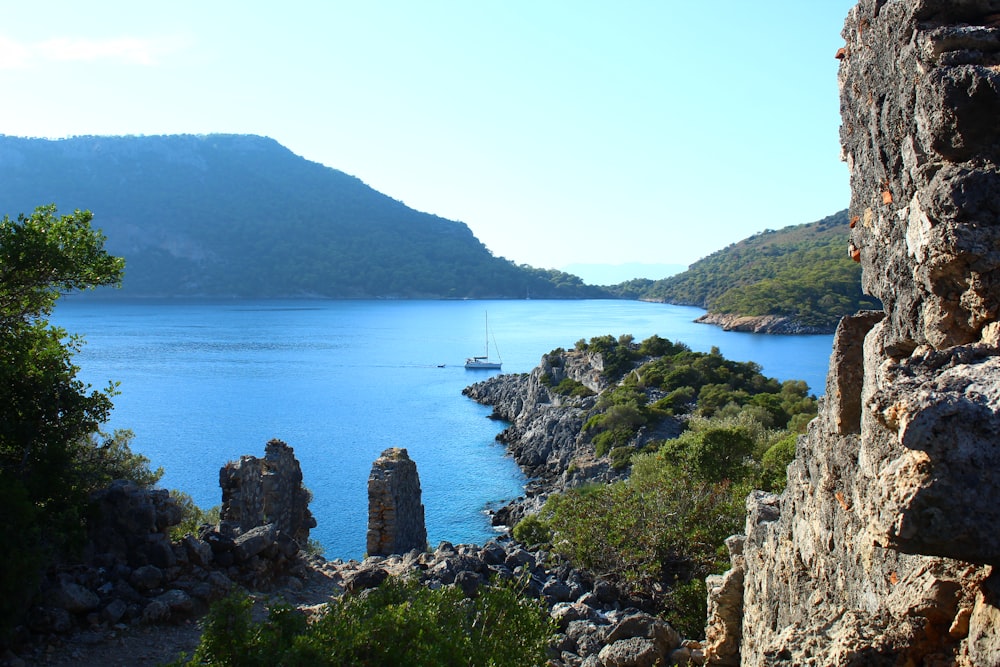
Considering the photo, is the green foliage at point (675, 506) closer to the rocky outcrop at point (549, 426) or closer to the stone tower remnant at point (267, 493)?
the rocky outcrop at point (549, 426)

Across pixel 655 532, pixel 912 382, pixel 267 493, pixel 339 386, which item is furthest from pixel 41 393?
pixel 339 386

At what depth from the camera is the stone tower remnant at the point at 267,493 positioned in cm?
2244

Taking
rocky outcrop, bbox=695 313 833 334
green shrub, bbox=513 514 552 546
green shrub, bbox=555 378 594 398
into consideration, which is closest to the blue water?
rocky outcrop, bbox=695 313 833 334

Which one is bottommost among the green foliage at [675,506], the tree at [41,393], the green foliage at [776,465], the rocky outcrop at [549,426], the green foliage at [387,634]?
the rocky outcrop at [549,426]

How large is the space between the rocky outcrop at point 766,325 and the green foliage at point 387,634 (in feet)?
422

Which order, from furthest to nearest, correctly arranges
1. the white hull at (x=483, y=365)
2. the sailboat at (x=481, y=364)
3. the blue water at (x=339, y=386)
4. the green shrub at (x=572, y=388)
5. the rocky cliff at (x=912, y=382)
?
the sailboat at (x=481, y=364) → the white hull at (x=483, y=365) → the green shrub at (x=572, y=388) → the blue water at (x=339, y=386) → the rocky cliff at (x=912, y=382)

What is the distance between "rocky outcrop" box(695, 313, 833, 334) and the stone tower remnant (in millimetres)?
118819

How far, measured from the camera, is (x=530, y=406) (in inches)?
2835

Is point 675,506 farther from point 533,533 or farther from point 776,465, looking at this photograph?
point 533,533

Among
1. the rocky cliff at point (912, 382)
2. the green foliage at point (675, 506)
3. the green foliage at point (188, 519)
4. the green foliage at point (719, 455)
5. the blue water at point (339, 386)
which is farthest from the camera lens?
the blue water at point (339, 386)

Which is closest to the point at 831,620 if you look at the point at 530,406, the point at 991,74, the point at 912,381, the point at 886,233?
the point at 912,381

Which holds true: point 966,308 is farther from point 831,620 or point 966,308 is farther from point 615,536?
point 615,536

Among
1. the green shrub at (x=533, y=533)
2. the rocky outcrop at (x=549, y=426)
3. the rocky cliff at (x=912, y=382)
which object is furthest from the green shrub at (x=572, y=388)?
the rocky cliff at (x=912, y=382)

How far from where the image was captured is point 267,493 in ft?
76.9
